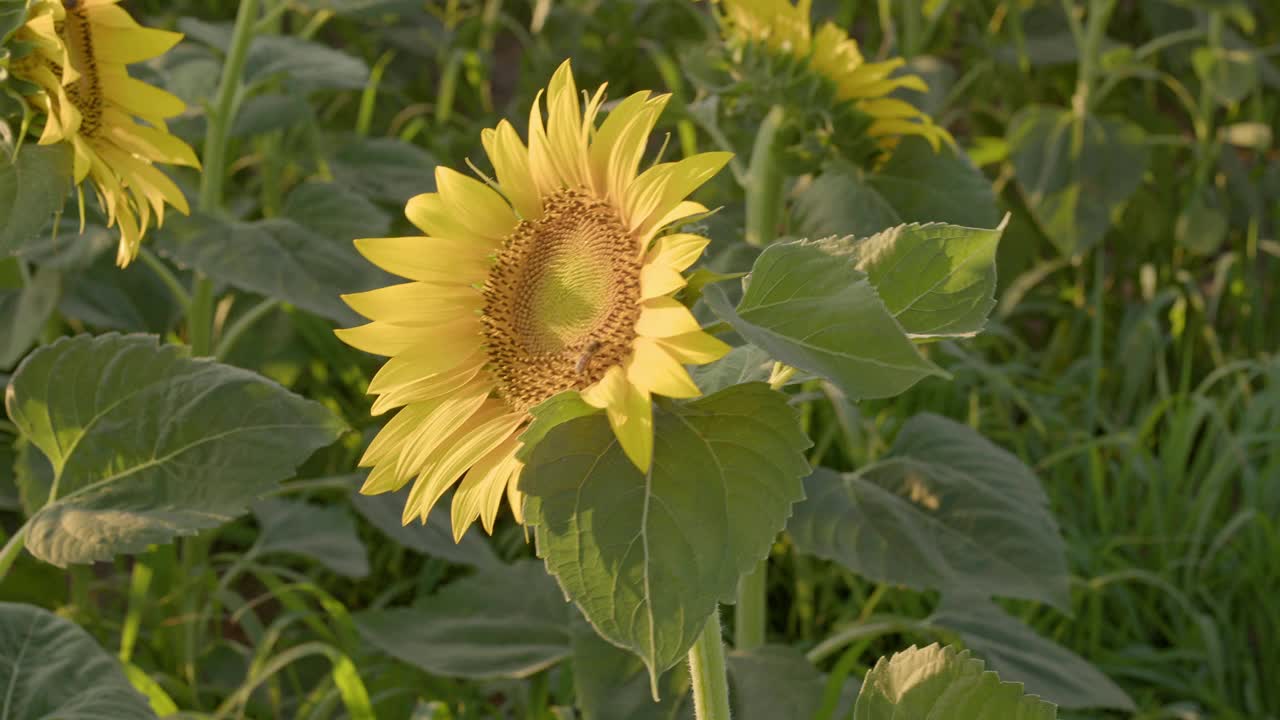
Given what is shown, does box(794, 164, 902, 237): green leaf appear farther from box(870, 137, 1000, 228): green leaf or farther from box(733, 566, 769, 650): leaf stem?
box(733, 566, 769, 650): leaf stem

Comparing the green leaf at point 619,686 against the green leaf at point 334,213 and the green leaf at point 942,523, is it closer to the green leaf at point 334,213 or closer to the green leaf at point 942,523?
the green leaf at point 942,523

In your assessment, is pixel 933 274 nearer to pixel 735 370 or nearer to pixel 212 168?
pixel 735 370

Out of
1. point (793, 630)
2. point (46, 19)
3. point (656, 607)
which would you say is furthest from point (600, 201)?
point (793, 630)

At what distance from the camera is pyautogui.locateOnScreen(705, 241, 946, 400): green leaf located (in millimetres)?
533

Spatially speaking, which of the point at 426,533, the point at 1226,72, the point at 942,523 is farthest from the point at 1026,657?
the point at 1226,72

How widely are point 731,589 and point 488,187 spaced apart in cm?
23

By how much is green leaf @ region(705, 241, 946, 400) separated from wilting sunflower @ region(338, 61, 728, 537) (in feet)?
0.17

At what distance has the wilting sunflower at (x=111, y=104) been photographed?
0.79m

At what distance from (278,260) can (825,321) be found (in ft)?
2.44

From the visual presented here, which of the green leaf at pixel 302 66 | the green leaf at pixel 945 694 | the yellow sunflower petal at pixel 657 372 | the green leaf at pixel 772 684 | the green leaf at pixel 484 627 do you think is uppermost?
the green leaf at pixel 302 66

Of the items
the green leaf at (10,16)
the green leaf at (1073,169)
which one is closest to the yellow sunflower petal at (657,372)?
Answer: the green leaf at (10,16)

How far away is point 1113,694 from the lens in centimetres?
102

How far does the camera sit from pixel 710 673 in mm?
644

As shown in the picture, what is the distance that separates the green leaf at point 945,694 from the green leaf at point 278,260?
64 cm
